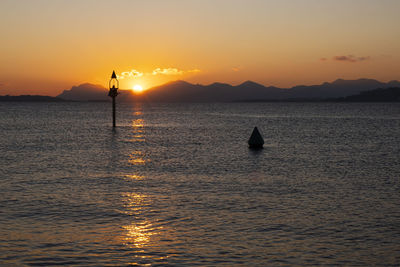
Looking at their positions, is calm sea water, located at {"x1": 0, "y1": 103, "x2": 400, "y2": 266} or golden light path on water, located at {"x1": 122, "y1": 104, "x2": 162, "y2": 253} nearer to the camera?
calm sea water, located at {"x1": 0, "y1": 103, "x2": 400, "y2": 266}

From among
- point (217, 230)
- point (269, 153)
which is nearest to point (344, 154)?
point (269, 153)

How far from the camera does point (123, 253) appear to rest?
460 inches

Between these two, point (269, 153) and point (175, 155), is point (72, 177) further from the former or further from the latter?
point (269, 153)

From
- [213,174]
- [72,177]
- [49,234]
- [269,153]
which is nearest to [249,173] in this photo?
[213,174]

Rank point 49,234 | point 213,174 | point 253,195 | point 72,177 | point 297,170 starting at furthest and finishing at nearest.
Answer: point 297,170 → point 213,174 → point 72,177 → point 253,195 → point 49,234

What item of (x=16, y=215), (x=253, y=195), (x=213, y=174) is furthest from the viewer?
(x=213, y=174)

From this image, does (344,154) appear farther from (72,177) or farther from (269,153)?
(72,177)

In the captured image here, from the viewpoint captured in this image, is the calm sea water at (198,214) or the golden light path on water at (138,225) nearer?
the calm sea water at (198,214)

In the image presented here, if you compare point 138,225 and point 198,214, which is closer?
point 138,225

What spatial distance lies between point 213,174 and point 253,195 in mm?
6679

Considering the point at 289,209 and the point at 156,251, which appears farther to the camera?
the point at 289,209

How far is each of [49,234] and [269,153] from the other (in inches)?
1081

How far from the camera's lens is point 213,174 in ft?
85.0

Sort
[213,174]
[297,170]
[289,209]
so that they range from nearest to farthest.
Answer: [289,209], [213,174], [297,170]
